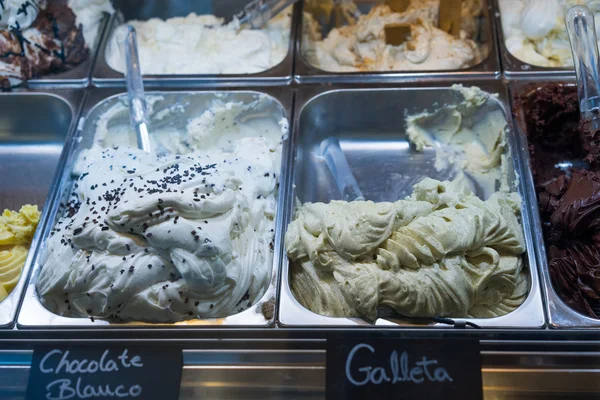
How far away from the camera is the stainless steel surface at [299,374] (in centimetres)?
140

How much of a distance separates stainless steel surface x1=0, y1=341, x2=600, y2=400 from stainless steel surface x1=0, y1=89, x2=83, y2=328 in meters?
1.01

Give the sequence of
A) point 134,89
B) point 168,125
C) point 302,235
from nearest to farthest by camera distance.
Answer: point 302,235 < point 134,89 < point 168,125

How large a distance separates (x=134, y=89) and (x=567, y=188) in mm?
1591

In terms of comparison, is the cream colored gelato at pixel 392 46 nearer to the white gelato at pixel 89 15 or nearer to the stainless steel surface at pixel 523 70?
the stainless steel surface at pixel 523 70

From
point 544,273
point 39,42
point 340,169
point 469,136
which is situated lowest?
point 544,273

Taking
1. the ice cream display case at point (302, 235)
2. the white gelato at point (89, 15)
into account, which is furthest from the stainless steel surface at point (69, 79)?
the white gelato at point (89, 15)

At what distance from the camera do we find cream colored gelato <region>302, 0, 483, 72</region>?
2473 mm

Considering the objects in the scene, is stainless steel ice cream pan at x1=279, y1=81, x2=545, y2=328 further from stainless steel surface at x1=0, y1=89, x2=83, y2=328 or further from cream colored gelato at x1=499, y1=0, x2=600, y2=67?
stainless steel surface at x1=0, y1=89, x2=83, y2=328

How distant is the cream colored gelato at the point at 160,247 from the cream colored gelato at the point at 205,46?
0.74 metres

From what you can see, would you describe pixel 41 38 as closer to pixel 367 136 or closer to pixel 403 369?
pixel 367 136

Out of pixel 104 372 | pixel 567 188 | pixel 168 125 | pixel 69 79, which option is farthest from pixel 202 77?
pixel 567 188

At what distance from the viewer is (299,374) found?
1.43 m

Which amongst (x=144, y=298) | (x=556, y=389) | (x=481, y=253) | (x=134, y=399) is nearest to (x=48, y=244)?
(x=144, y=298)

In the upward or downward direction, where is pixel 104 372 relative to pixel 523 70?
downward
